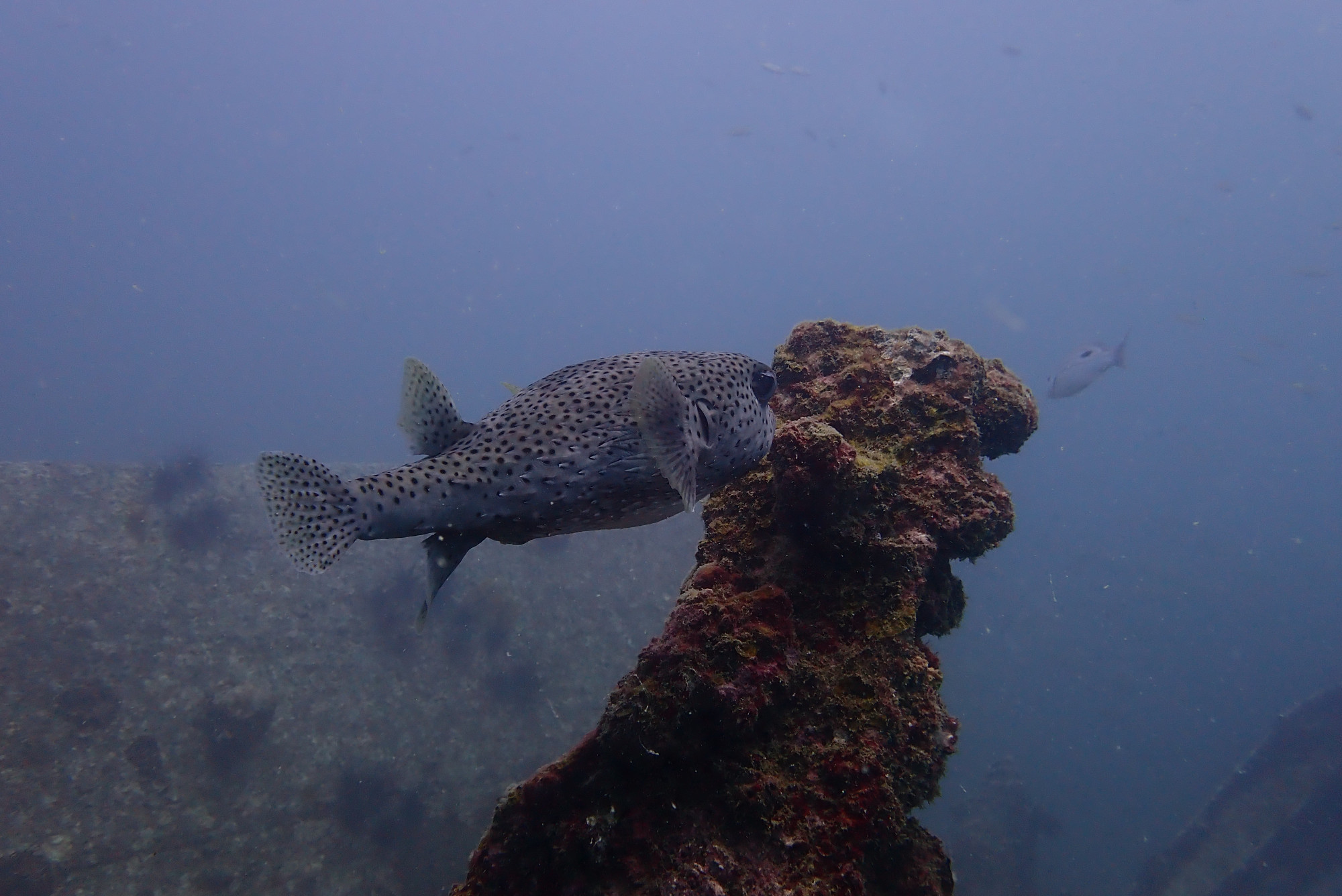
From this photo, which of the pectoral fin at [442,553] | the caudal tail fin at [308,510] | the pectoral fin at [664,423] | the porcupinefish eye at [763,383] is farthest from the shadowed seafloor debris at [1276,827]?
the caudal tail fin at [308,510]

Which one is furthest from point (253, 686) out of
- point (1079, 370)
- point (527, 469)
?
point (1079, 370)

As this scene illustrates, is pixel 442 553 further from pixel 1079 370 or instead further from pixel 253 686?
pixel 1079 370

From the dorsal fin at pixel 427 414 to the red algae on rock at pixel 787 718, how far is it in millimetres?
1815

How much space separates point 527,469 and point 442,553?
2.46ft

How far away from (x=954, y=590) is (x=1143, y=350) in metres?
229

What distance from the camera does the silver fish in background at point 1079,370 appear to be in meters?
17.9

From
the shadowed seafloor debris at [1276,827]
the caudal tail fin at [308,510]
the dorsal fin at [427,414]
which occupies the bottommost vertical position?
the shadowed seafloor debris at [1276,827]

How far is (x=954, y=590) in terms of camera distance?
4.75 m

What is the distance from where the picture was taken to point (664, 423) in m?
3.60

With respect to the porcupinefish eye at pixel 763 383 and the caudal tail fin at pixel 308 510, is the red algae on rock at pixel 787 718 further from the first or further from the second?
the caudal tail fin at pixel 308 510

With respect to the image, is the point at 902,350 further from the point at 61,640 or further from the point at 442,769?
the point at 61,640

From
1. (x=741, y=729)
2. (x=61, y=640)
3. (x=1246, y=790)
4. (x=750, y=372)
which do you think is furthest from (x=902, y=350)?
(x=1246, y=790)

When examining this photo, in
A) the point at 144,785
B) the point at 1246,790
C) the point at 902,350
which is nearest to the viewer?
the point at 902,350

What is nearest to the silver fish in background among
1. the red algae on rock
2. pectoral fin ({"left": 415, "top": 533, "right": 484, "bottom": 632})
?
the red algae on rock
